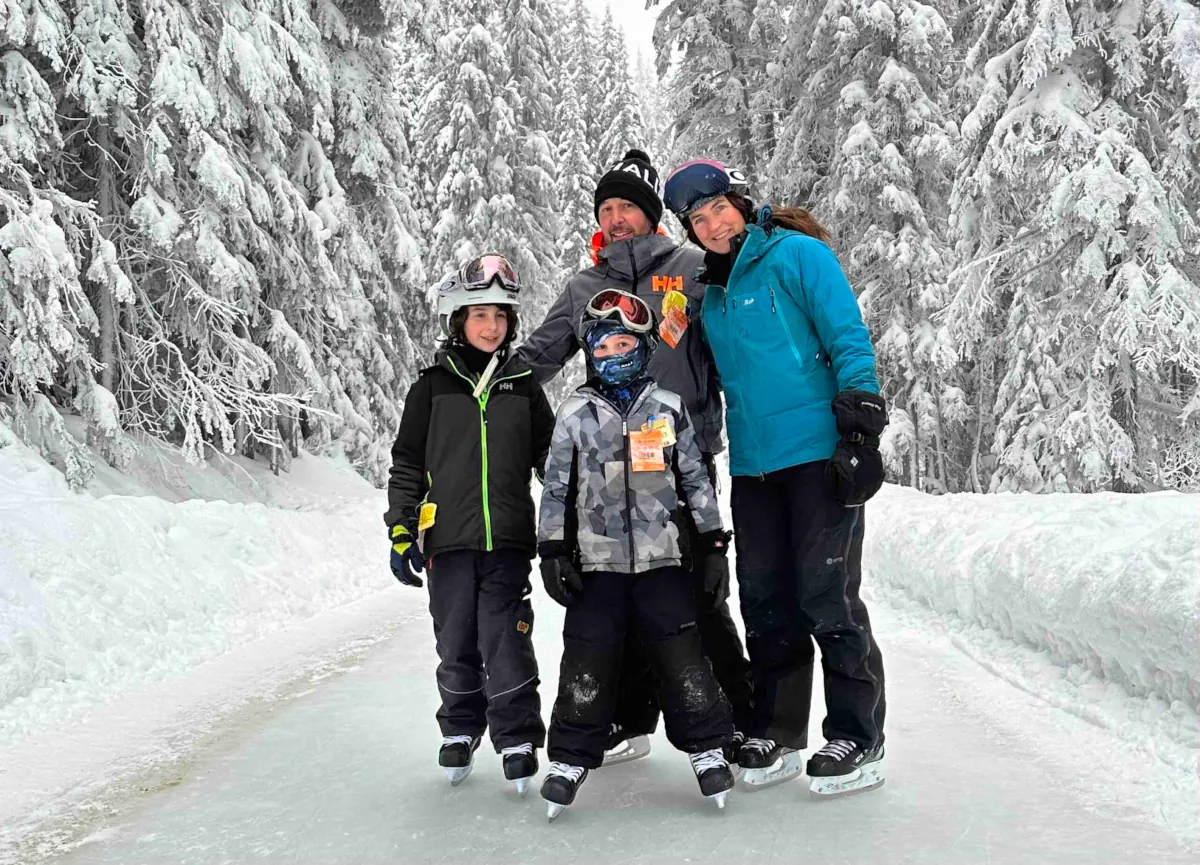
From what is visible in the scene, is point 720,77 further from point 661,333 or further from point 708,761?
point 708,761

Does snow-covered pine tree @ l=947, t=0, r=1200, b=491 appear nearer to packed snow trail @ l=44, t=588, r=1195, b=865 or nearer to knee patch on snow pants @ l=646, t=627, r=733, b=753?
packed snow trail @ l=44, t=588, r=1195, b=865

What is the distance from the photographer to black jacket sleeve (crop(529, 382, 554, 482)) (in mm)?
4395

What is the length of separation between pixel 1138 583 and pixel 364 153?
48.0 ft

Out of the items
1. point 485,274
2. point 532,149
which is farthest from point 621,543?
point 532,149

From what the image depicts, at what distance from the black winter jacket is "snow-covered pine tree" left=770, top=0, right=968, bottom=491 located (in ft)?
40.9

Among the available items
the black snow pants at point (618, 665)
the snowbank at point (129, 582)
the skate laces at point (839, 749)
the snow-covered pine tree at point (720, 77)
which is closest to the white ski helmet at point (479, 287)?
the black snow pants at point (618, 665)

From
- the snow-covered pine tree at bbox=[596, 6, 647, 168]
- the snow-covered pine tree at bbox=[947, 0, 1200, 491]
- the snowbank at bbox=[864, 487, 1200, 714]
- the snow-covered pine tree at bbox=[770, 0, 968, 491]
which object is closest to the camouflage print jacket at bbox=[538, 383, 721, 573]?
the snowbank at bbox=[864, 487, 1200, 714]

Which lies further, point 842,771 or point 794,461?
point 794,461

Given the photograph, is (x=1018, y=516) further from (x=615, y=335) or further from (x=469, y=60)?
(x=469, y=60)

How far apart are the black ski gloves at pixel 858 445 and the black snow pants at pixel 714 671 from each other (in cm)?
66

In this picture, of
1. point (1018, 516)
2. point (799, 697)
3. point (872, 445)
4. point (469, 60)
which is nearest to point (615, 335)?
point (872, 445)

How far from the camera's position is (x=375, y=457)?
17.8 meters

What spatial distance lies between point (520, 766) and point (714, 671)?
981 mm

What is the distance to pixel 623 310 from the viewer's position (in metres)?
3.90
